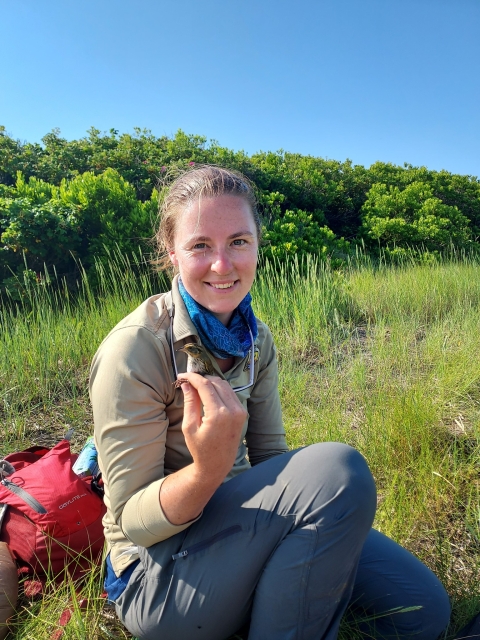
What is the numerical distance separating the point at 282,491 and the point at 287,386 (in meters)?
1.86

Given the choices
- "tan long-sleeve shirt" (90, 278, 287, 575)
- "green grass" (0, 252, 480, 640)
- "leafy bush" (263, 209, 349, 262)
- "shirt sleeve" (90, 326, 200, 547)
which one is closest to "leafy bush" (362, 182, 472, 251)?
"leafy bush" (263, 209, 349, 262)

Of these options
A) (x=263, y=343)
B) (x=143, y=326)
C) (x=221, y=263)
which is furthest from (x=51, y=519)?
(x=221, y=263)

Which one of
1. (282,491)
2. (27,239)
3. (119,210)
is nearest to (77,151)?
(119,210)

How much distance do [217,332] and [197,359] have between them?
0.13 metres

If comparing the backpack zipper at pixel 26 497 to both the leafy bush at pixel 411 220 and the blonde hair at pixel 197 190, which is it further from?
the leafy bush at pixel 411 220

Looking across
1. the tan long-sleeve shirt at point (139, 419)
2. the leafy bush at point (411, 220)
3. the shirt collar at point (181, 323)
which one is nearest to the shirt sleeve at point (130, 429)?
the tan long-sleeve shirt at point (139, 419)

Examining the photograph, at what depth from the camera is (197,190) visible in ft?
4.84

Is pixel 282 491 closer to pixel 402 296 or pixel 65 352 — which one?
pixel 65 352

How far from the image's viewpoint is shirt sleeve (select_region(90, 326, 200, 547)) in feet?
3.93

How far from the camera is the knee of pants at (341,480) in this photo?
1181 millimetres

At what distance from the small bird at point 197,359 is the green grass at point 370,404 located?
0.81 meters

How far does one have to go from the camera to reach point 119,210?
5.68 meters

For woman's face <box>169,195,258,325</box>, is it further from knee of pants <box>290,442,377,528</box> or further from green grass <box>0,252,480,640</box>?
green grass <box>0,252,480,640</box>

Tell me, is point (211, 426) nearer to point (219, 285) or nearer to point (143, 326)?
point (143, 326)
